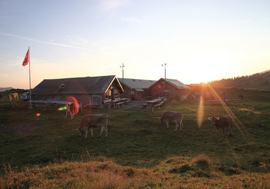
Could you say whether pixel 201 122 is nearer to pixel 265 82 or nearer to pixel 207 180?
pixel 207 180

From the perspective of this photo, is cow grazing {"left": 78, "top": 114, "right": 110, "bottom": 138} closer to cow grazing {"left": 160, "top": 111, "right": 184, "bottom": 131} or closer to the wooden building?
cow grazing {"left": 160, "top": 111, "right": 184, "bottom": 131}

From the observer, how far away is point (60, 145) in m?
11.4

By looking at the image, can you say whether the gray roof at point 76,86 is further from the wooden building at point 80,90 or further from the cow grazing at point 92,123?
the cow grazing at point 92,123

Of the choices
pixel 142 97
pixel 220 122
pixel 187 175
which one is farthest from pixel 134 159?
pixel 142 97

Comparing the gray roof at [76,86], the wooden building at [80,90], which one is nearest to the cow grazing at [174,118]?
the wooden building at [80,90]

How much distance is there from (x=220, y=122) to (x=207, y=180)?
26.9 feet

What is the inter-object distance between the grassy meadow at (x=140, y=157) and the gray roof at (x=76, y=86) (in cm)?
1406

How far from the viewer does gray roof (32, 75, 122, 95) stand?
99.6 feet

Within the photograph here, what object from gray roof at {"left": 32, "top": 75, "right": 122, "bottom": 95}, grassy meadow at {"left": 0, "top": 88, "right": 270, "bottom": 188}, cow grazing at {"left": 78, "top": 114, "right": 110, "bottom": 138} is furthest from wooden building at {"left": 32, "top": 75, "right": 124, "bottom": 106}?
cow grazing at {"left": 78, "top": 114, "right": 110, "bottom": 138}

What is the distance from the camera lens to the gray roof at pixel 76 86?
30.4 metres

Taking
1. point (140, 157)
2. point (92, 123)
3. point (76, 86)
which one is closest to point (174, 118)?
point (140, 157)

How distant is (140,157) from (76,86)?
88.6 feet

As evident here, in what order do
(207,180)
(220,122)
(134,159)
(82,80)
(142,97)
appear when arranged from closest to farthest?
(207,180) → (134,159) → (220,122) → (82,80) → (142,97)

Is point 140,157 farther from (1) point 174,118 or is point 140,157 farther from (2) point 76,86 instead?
(2) point 76,86
